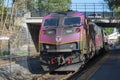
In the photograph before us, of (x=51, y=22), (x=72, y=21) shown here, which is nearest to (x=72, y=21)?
(x=72, y=21)

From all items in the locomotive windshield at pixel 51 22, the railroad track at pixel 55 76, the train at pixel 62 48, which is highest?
the locomotive windshield at pixel 51 22

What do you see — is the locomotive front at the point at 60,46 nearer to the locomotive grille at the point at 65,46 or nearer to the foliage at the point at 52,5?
the locomotive grille at the point at 65,46

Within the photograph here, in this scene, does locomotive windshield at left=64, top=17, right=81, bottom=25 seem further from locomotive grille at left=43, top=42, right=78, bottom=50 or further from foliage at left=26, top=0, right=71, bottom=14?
foliage at left=26, top=0, right=71, bottom=14

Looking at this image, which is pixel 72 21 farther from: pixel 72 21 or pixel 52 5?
pixel 52 5

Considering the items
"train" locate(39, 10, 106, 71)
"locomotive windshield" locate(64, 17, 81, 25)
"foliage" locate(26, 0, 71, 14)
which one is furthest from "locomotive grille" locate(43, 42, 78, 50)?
"foliage" locate(26, 0, 71, 14)

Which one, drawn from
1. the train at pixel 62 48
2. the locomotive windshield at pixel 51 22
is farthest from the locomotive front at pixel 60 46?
the locomotive windshield at pixel 51 22

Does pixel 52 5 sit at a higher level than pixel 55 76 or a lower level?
higher

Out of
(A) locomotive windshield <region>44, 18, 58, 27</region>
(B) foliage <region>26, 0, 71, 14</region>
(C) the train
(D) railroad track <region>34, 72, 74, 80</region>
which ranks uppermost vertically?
(B) foliage <region>26, 0, 71, 14</region>

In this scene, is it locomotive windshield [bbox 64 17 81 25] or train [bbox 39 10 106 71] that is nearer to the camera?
train [bbox 39 10 106 71]

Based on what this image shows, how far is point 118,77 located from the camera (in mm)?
18156

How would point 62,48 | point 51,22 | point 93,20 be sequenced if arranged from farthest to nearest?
1. point 93,20
2. point 51,22
3. point 62,48

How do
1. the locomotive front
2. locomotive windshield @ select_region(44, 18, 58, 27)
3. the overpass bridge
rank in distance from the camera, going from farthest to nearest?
the overpass bridge → locomotive windshield @ select_region(44, 18, 58, 27) → the locomotive front

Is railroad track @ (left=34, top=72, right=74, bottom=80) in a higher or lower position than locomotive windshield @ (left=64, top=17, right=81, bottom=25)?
lower

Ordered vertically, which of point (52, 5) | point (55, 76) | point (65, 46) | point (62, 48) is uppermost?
point (52, 5)
